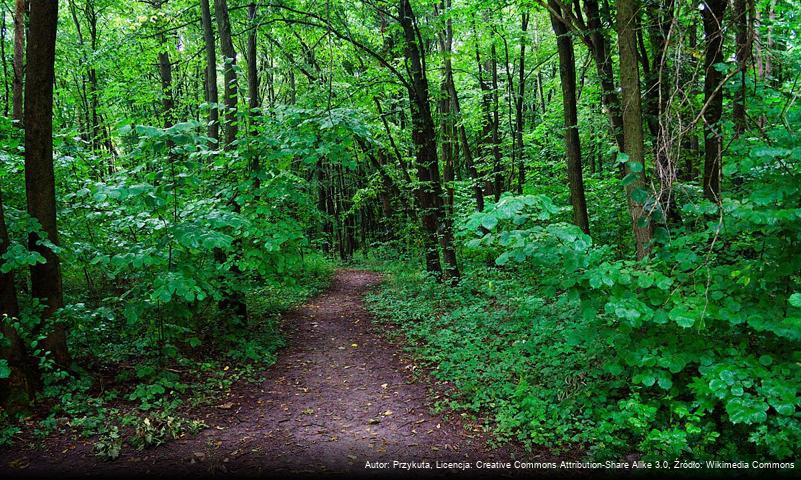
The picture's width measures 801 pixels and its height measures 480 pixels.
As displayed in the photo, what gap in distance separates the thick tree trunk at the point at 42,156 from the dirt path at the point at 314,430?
1881 mm

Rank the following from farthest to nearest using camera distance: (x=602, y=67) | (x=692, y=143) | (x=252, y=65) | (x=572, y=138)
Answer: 1. (x=692, y=143)
2. (x=252, y=65)
3. (x=572, y=138)
4. (x=602, y=67)

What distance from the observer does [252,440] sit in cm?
439

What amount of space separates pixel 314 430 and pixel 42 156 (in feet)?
14.8

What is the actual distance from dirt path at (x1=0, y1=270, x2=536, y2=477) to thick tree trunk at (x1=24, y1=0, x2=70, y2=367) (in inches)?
74.1

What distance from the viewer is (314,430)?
4.64 meters

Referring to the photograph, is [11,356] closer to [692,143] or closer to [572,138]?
[572,138]

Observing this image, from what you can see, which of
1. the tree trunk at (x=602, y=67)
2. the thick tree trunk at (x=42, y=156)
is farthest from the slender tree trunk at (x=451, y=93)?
the thick tree trunk at (x=42, y=156)

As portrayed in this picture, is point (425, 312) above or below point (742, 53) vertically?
below

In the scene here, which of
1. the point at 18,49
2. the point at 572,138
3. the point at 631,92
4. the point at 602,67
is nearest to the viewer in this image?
the point at 631,92

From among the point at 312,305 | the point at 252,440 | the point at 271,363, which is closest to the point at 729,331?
the point at 252,440

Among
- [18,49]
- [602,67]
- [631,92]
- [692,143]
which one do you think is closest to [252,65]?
[18,49]

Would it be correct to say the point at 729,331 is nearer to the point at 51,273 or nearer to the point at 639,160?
the point at 639,160

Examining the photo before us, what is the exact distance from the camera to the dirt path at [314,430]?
12.5 ft

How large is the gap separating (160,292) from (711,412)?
5596mm
